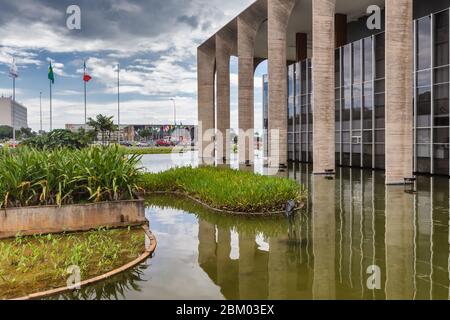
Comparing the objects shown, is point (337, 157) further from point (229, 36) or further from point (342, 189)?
point (229, 36)

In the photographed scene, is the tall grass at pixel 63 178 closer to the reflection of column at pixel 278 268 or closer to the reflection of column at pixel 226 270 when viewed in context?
the reflection of column at pixel 226 270

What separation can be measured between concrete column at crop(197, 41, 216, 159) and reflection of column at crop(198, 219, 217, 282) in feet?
116

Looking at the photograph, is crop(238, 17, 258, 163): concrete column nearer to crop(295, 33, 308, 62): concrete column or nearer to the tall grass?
crop(295, 33, 308, 62): concrete column

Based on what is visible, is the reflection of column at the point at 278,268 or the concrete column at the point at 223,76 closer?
the reflection of column at the point at 278,268

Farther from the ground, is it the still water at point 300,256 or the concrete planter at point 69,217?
the concrete planter at point 69,217

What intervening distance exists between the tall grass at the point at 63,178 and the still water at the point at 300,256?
1.74 metres

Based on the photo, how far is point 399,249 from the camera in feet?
27.9

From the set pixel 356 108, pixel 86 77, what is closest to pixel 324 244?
pixel 356 108

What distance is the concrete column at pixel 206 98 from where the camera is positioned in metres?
46.9

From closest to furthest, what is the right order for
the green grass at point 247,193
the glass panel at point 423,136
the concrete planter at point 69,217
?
the concrete planter at point 69,217
the green grass at point 247,193
the glass panel at point 423,136

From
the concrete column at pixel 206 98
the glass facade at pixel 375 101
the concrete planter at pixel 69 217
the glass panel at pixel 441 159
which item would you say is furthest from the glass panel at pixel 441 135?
the concrete column at pixel 206 98

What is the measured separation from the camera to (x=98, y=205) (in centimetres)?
1080

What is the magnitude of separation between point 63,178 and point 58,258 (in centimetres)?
428

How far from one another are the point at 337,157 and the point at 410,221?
2154cm
